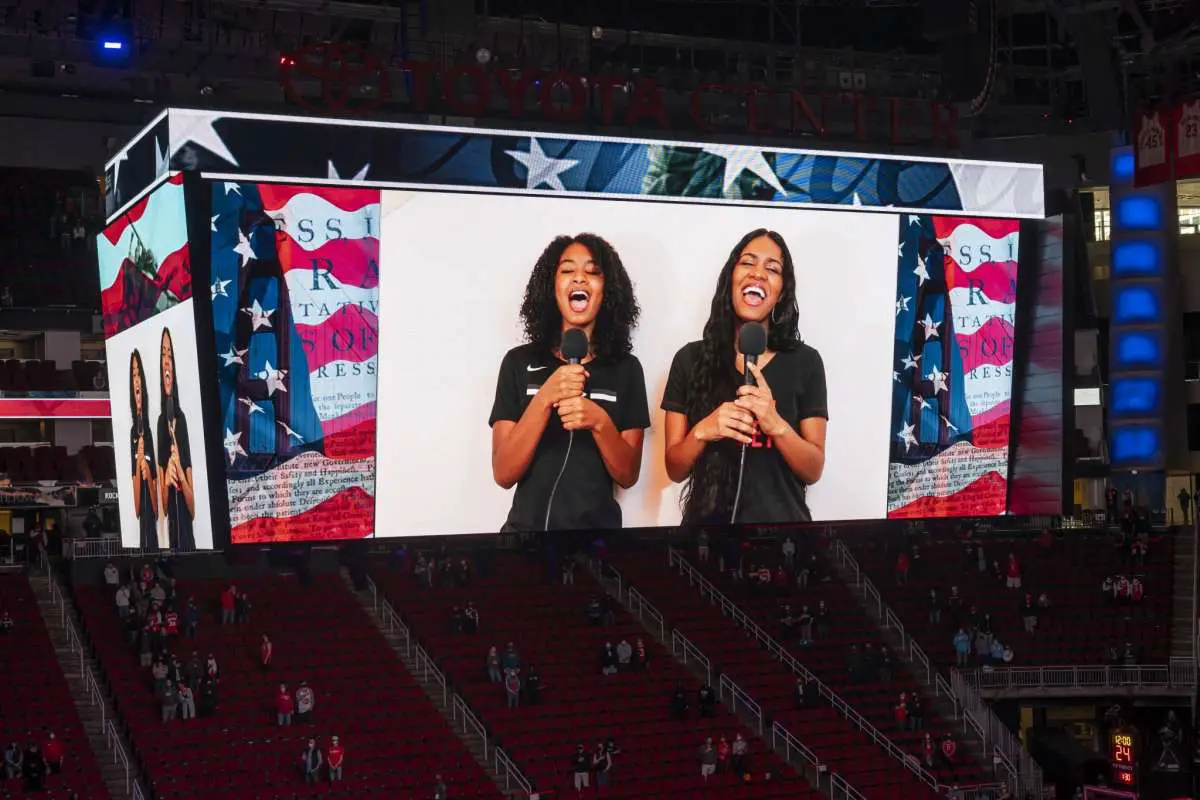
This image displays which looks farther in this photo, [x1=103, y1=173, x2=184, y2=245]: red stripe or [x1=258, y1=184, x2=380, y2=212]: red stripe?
[x1=258, y1=184, x2=380, y2=212]: red stripe

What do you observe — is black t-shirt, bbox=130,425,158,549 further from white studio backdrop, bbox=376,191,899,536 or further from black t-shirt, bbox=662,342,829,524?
black t-shirt, bbox=662,342,829,524

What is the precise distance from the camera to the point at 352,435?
16188 mm

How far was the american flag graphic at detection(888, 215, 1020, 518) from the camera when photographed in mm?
18016

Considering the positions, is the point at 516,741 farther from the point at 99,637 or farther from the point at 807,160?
the point at 807,160

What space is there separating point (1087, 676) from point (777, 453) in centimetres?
1508

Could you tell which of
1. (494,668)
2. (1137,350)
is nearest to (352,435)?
(494,668)

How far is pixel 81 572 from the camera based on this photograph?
95.5ft

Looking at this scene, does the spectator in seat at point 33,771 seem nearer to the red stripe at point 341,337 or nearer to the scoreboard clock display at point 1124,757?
the red stripe at point 341,337

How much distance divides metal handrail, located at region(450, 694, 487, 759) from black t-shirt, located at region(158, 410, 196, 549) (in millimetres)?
11241

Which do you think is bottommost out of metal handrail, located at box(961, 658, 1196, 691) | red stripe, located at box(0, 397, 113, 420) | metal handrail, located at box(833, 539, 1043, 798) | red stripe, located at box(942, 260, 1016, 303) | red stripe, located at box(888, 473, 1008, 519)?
metal handrail, located at box(833, 539, 1043, 798)

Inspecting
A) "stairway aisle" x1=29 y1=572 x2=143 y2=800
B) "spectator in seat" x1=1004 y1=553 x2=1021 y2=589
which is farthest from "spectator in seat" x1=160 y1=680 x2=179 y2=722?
"spectator in seat" x1=1004 y1=553 x2=1021 y2=589

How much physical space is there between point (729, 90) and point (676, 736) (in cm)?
1094

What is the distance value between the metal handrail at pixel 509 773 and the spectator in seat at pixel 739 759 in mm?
2987

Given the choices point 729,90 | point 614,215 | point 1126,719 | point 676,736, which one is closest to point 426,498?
point 614,215
